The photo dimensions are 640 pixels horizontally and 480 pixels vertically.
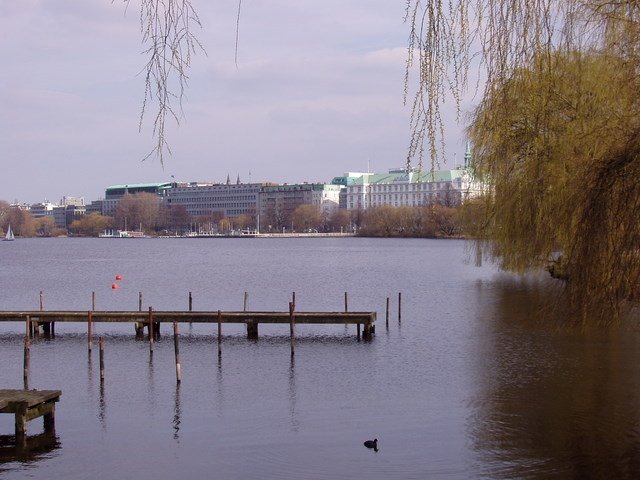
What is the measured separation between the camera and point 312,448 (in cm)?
1619

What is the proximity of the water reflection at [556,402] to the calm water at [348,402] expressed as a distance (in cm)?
5

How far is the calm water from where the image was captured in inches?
599

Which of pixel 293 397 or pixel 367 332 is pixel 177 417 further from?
pixel 367 332

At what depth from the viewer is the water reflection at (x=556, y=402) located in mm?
14953

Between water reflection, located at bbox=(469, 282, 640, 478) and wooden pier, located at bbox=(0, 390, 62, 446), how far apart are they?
332 inches

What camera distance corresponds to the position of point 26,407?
16.3m

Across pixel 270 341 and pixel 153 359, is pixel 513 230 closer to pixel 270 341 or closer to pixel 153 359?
pixel 270 341

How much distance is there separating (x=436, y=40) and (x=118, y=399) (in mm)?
17131

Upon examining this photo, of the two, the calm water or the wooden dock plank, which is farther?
the wooden dock plank

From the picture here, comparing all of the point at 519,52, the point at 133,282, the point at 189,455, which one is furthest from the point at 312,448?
the point at 133,282

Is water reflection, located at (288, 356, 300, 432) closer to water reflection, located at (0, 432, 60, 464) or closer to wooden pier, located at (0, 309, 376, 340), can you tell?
wooden pier, located at (0, 309, 376, 340)

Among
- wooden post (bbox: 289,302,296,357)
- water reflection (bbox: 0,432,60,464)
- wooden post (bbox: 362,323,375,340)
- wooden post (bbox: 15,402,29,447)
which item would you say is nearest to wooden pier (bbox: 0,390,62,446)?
wooden post (bbox: 15,402,29,447)

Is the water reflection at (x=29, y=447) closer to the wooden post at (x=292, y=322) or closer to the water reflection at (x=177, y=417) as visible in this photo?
the water reflection at (x=177, y=417)

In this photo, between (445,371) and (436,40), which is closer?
(436,40)
